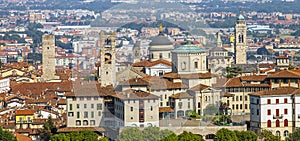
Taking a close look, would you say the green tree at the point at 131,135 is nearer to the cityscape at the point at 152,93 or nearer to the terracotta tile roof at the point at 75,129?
the cityscape at the point at 152,93

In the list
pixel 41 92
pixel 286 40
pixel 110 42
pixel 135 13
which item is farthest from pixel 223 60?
pixel 286 40

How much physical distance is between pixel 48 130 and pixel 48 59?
1699 centimetres

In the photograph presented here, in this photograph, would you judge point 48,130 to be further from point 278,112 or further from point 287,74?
point 287,74

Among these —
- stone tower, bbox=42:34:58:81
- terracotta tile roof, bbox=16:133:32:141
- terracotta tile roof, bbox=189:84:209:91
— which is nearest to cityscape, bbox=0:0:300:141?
terracotta tile roof, bbox=189:84:209:91

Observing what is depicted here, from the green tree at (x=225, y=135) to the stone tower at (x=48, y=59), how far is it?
61.0ft

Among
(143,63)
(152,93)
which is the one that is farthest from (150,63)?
(152,93)

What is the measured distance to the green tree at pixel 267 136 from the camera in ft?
88.4

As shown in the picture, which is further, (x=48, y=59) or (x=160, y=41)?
(x=48, y=59)

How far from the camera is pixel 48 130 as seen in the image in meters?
29.1

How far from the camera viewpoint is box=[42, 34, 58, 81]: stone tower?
4509cm

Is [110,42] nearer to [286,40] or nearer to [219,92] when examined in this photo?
[219,92]

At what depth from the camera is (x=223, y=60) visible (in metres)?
42.0

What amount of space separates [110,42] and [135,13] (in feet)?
29.0

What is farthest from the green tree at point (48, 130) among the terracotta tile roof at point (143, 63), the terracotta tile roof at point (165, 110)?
the terracotta tile roof at point (143, 63)
